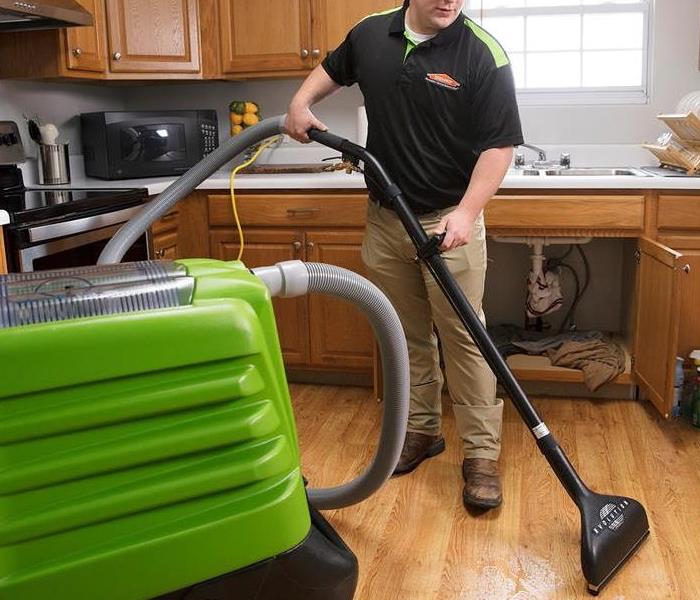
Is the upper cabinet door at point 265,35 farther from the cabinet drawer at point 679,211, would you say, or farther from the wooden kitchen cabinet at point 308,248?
the cabinet drawer at point 679,211

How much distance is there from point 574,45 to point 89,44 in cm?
193

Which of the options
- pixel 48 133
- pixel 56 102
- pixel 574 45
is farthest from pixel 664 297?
pixel 56 102

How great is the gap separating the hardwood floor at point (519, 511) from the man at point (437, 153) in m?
0.11

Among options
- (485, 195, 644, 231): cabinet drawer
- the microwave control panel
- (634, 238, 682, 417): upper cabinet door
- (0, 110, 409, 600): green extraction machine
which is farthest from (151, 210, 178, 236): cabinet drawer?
(0, 110, 409, 600): green extraction machine

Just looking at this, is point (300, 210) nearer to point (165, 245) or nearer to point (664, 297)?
point (165, 245)

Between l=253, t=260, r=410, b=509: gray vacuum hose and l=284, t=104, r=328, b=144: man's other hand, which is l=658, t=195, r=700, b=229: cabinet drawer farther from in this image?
l=253, t=260, r=410, b=509: gray vacuum hose

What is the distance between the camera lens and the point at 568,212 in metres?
2.74

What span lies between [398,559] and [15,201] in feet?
5.01

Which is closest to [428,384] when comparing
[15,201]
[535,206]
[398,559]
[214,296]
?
[398,559]

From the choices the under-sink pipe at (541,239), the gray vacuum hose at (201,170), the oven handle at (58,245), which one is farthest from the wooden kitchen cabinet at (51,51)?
the under-sink pipe at (541,239)

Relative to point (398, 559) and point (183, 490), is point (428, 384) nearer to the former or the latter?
point (398, 559)

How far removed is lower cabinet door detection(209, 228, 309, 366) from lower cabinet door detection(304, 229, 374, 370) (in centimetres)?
3

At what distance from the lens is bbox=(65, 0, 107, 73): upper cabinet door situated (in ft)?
9.53

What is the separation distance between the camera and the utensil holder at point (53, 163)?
3.14 m
